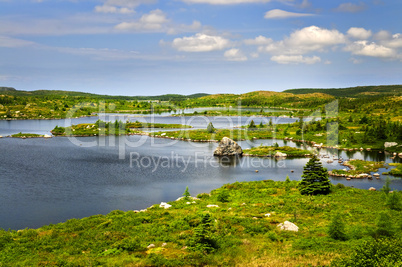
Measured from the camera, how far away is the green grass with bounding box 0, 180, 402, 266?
2931 cm

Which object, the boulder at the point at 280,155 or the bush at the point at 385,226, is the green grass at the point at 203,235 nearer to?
the bush at the point at 385,226

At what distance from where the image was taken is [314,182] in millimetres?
58438

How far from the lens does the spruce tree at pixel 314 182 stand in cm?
5719

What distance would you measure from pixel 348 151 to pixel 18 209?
111710 mm

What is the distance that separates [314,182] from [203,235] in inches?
1336

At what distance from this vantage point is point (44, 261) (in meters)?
29.1

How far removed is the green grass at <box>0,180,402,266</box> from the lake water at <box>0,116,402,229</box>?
12.7 m

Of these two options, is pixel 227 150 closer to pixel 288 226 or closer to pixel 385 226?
pixel 288 226

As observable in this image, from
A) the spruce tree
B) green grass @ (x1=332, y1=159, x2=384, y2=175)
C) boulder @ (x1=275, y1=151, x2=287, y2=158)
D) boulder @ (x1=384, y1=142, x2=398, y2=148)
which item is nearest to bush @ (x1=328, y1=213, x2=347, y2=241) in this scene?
the spruce tree

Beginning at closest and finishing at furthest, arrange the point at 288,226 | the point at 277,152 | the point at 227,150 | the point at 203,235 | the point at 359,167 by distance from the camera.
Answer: the point at 203,235, the point at 288,226, the point at 359,167, the point at 277,152, the point at 227,150

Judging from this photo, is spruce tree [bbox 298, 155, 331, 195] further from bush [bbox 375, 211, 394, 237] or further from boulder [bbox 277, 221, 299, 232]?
bush [bbox 375, 211, 394, 237]

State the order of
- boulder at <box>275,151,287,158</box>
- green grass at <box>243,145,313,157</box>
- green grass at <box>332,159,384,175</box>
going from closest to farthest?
1. green grass at <box>332,159,384,175</box>
2. boulder at <box>275,151,287,158</box>
3. green grass at <box>243,145,313,157</box>

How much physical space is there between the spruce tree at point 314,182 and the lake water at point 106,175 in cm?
1723

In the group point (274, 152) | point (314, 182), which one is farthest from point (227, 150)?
point (314, 182)
